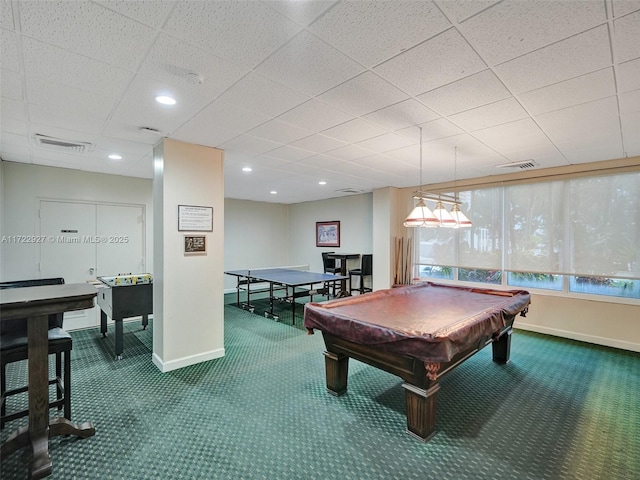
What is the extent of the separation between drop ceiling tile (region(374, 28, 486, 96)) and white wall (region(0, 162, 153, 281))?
5074mm

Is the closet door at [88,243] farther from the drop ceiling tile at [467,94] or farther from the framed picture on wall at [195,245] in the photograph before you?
the drop ceiling tile at [467,94]

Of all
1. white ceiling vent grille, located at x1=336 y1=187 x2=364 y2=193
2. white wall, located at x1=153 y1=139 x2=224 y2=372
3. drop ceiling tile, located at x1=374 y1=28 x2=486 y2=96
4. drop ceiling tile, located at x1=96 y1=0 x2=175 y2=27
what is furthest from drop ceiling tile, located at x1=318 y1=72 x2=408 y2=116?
white ceiling vent grille, located at x1=336 y1=187 x2=364 y2=193

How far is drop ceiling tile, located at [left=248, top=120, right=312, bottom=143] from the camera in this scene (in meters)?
2.93

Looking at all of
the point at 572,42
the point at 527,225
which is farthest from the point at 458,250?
the point at 572,42

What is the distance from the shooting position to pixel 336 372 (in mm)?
2785

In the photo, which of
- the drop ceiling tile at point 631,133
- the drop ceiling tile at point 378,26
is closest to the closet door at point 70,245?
the drop ceiling tile at point 378,26

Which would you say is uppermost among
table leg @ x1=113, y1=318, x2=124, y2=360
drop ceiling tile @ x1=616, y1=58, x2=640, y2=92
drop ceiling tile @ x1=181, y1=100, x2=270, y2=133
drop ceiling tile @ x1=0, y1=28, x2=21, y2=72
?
drop ceiling tile @ x1=181, y1=100, x2=270, y2=133

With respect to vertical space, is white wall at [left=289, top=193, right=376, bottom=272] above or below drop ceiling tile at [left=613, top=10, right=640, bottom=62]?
below

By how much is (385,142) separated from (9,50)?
305cm

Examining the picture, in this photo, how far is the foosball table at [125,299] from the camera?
3539 millimetres

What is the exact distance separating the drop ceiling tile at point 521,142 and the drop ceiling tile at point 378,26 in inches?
69.2

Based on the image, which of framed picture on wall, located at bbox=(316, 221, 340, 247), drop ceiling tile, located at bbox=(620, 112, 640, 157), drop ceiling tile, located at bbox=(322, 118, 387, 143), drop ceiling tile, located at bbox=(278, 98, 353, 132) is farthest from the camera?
framed picture on wall, located at bbox=(316, 221, 340, 247)

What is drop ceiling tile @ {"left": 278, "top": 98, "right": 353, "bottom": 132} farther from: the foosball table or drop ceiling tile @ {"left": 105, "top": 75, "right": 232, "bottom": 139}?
the foosball table

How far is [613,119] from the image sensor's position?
2.71 metres
